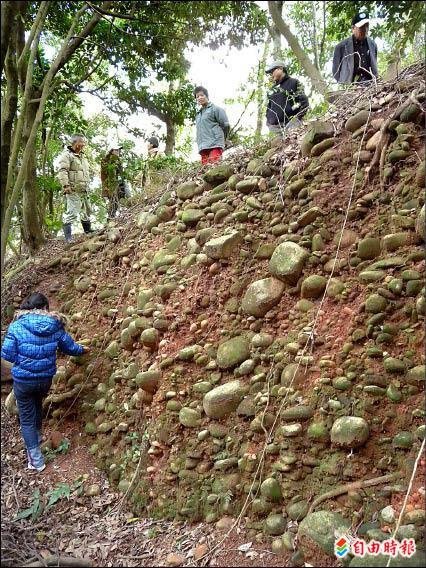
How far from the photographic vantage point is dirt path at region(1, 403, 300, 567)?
8.67 feet

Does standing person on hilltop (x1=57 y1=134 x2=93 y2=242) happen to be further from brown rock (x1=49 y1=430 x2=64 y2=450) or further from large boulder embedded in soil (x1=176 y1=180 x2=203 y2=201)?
brown rock (x1=49 y1=430 x2=64 y2=450)

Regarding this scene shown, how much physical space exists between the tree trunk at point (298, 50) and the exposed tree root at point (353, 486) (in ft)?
10.4

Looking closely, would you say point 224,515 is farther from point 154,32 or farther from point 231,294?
point 154,32

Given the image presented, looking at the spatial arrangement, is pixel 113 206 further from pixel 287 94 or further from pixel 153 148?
pixel 287 94

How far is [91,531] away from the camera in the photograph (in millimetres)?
3070

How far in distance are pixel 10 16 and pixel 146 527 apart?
3.26 metres

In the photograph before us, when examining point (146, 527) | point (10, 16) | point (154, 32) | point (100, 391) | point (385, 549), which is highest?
point (154, 32)

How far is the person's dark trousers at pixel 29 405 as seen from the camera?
12.2 ft

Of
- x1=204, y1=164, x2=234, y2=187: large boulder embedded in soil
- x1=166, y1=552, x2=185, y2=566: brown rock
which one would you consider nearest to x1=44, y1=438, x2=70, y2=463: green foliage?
x1=166, y1=552, x2=185, y2=566: brown rock

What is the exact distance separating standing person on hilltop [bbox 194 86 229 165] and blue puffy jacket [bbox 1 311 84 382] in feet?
9.20

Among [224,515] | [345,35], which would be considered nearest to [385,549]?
[224,515]

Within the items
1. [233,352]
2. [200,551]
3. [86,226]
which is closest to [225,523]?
[200,551]

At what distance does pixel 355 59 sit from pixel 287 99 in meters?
0.80

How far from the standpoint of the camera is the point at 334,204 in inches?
142
